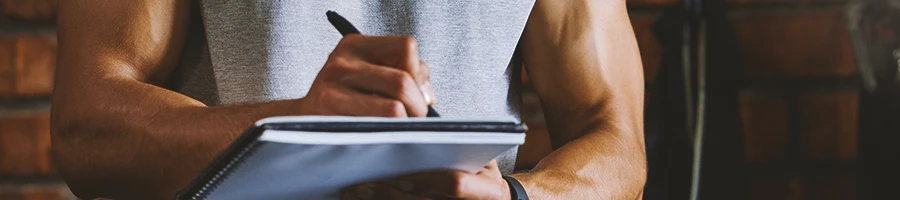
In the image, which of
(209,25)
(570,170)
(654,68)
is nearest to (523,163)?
(654,68)

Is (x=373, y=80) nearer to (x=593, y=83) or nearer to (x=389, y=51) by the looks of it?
(x=389, y=51)

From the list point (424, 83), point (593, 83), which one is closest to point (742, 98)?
point (593, 83)

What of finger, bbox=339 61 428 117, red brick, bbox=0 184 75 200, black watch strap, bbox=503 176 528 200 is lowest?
red brick, bbox=0 184 75 200

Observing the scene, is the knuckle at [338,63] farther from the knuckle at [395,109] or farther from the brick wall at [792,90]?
the brick wall at [792,90]

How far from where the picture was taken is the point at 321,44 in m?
1.05

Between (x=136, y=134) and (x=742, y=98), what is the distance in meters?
0.90

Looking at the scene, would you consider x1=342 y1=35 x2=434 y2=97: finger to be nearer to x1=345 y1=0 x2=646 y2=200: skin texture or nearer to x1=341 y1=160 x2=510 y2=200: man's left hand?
x1=341 y1=160 x2=510 y2=200: man's left hand

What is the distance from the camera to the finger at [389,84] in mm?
646

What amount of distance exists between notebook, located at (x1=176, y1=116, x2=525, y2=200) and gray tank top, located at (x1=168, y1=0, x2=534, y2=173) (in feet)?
1.30

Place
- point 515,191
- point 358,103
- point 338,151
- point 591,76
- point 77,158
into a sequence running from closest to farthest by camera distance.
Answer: point 338,151 < point 358,103 < point 515,191 < point 77,158 < point 591,76

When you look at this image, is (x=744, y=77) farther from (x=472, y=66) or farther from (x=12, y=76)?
(x=12, y=76)

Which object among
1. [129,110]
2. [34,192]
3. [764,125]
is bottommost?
[34,192]

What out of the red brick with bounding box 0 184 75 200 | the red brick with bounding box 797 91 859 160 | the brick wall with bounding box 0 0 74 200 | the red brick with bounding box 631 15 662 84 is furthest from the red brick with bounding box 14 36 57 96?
the red brick with bounding box 797 91 859 160

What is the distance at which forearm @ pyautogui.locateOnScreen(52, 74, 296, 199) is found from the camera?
795mm
